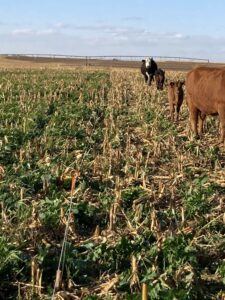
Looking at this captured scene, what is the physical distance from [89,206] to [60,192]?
0.73 metres

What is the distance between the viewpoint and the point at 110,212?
616cm

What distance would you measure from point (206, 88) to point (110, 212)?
5933 mm

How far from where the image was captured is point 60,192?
7051mm

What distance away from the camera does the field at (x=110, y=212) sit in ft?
15.3

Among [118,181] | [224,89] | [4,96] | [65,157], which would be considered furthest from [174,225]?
[4,96]

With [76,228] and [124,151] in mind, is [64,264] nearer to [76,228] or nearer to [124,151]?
[76,228]

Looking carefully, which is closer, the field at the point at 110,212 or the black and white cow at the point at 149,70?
the field at the point at 110,212

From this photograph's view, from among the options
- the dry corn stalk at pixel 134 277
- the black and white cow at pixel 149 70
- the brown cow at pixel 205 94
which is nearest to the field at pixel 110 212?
the dry corn stalk at pixel 134 277

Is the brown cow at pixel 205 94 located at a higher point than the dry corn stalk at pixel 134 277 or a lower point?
higher

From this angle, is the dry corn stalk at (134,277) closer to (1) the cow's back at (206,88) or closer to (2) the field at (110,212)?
(2) the field at (110,212)

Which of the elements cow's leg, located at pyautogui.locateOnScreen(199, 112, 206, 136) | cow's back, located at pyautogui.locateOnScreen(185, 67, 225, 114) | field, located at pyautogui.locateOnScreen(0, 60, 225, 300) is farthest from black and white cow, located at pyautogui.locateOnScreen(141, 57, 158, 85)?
field, located at pyautogui.locateOnScreen(0, 60, 225, 300)

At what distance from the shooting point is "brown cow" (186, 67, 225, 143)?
10.6 m

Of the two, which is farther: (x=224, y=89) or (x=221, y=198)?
(x=224, y=89)

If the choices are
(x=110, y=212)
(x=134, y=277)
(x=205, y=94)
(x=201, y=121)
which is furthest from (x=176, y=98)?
(x=134, y=277)
